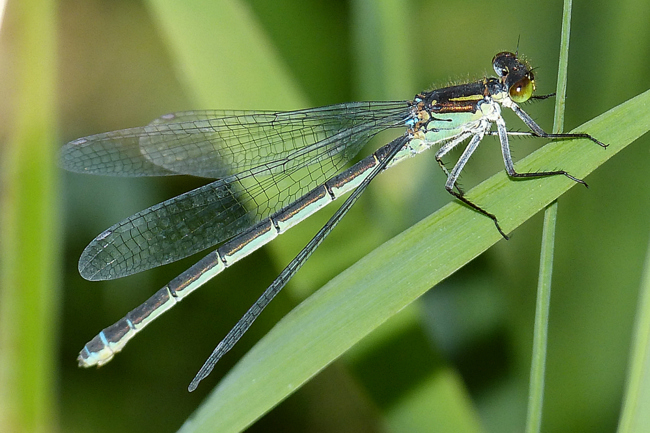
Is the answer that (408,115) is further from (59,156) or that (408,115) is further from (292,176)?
(59,156)

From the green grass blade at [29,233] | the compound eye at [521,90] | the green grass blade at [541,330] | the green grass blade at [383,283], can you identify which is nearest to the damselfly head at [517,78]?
the compound eye at [521,90]

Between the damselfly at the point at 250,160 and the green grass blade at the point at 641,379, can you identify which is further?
the damselfly at the point at 250,160

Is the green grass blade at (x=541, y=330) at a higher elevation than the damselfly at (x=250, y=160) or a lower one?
lower

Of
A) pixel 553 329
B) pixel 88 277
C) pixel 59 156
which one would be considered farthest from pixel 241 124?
pixel 553 329

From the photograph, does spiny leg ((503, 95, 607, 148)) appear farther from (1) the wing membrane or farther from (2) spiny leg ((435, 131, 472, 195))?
(1) the wing membrane

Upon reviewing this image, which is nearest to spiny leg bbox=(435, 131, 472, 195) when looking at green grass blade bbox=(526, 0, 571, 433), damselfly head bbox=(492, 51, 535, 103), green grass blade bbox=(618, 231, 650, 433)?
damselfly head bbox=(492, 51, 535, 103)

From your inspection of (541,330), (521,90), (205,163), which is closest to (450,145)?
(521,90)

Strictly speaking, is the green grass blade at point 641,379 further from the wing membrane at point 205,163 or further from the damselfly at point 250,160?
the wing membrane at point 205,163

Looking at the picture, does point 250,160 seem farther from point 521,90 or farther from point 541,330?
point 541,330
